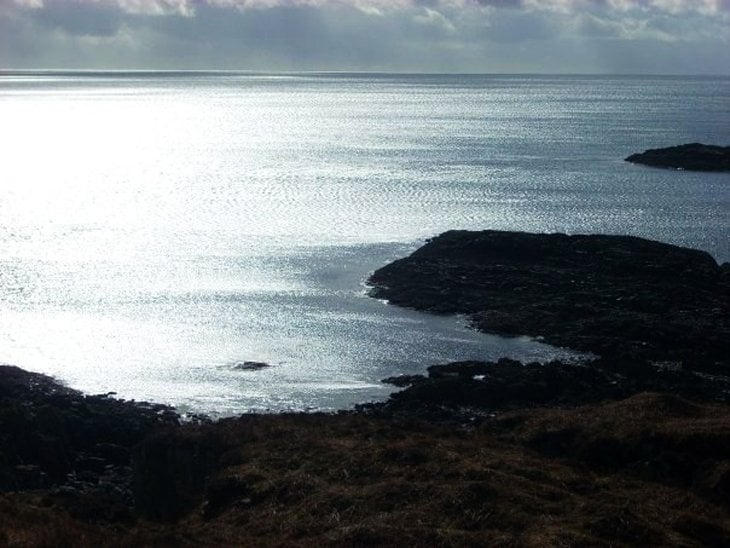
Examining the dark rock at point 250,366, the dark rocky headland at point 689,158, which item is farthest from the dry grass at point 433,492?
the dark rocky headland at point 689,158

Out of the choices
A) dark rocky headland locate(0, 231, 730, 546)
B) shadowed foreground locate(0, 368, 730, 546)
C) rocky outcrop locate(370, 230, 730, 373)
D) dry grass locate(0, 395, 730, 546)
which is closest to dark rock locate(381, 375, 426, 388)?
dark rocky headland locate(0, 231, 730, 546)

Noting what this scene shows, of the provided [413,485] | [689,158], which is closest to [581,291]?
[413,485]

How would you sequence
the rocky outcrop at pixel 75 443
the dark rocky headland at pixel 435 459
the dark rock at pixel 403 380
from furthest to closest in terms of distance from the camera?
the dark rock at pixel 403 380 → the rocky outcrop at pixel 75 443 → the dark rocky headland at pixel 435 459

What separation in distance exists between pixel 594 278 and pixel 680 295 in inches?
237

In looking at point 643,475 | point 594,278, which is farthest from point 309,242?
point 643,475

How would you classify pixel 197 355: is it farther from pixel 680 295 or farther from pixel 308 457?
pixel 680 295

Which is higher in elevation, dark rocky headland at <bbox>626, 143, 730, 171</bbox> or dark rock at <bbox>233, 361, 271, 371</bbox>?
dark rocky headland at <bbox>626, 143, 730, 171</bbox>

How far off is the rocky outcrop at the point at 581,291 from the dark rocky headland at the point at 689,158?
7088 cm

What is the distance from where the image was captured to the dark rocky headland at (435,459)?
29.7 m

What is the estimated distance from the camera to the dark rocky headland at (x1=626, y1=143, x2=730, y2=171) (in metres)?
144

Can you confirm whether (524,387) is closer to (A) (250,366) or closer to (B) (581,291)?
(A) (250,366)

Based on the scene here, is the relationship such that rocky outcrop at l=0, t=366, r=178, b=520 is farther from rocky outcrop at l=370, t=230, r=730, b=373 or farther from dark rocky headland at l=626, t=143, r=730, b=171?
dark rocky headland at l=626, t=143, r=730, b=171

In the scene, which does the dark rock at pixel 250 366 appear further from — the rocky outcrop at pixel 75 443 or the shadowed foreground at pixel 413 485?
the shadowed foreground at pixel 413 485

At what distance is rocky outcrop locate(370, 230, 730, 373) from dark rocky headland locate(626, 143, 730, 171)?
233ft
